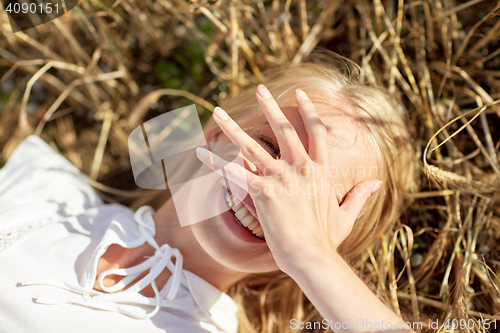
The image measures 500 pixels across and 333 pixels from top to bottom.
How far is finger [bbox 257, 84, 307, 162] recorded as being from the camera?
1303 millimetres

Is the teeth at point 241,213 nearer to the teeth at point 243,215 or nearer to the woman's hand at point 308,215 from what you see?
the teeth at point 243,215

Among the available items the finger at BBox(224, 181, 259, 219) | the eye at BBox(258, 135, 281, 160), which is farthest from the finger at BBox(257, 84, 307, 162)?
the finger at BBox(224, 181, 259, 219)

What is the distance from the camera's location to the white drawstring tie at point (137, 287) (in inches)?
61.6

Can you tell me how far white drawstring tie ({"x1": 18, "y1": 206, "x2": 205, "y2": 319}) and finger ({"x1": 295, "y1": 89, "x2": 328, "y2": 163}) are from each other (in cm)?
83

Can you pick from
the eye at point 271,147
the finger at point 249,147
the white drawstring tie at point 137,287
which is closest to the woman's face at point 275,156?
the eye at point 271,147

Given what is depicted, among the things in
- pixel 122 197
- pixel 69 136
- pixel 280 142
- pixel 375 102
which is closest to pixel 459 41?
pixel 375 102

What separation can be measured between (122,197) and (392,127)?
5.82 feet

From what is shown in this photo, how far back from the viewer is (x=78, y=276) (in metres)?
1.66

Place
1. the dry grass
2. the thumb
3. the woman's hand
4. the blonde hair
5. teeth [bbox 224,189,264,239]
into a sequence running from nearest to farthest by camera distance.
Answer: the woman's hand
the thumb
teeth [bbox 224,189,264,239]
the blonde hair
the dry grass

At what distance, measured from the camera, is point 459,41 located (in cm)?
226

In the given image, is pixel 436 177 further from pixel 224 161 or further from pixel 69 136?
pixel 69 136

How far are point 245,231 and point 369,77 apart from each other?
1.10m

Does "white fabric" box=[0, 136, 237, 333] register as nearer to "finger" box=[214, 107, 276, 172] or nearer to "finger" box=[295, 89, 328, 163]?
"finger" box=[214, 107, 276, 172]

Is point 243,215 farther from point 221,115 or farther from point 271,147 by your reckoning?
point 221,115
